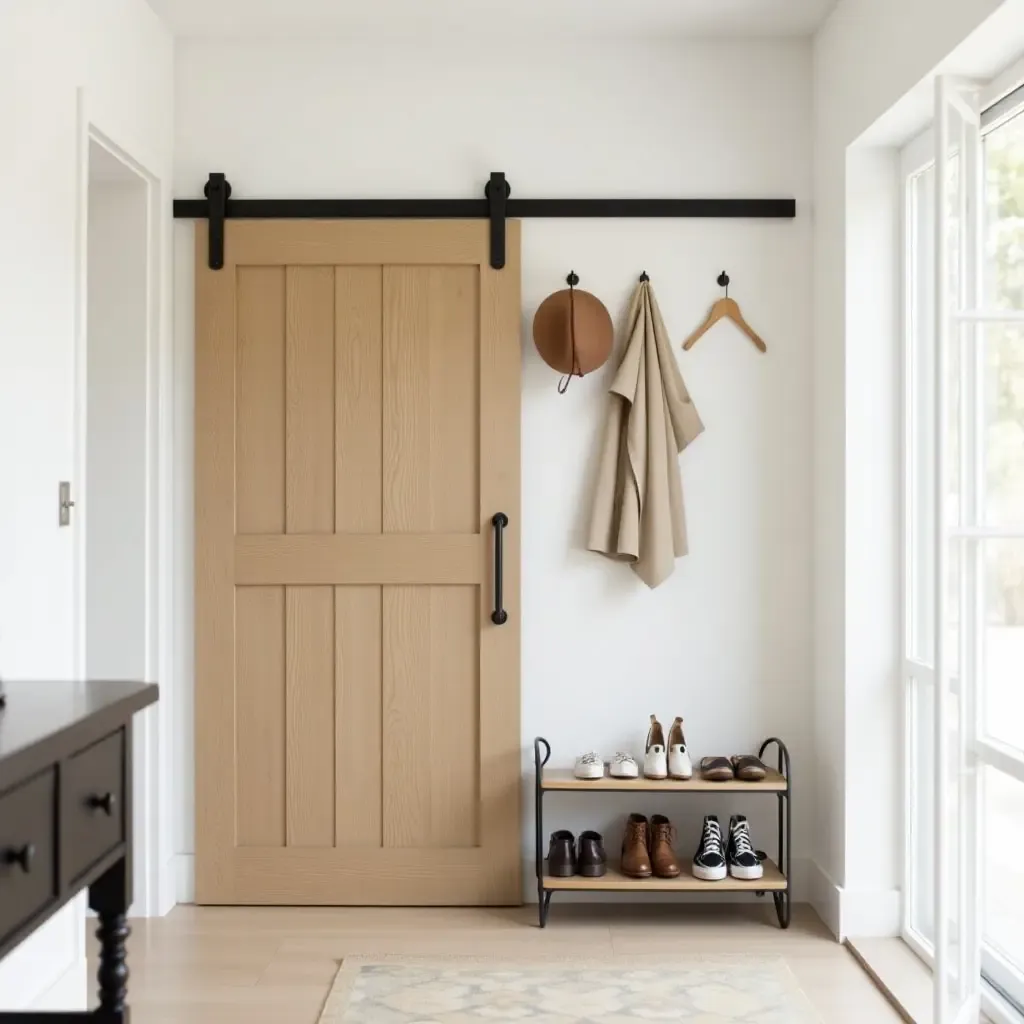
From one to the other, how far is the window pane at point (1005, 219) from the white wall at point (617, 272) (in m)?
0.95

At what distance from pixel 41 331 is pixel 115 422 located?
0.85 m

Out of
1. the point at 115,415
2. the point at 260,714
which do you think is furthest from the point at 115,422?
the point at 260,714

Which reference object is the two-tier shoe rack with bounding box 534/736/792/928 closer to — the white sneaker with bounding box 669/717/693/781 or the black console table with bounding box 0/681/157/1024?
the white sneaker with bounding box 669/717/693/781

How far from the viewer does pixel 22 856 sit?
1.37 meters

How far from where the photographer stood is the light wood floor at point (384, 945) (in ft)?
9.25

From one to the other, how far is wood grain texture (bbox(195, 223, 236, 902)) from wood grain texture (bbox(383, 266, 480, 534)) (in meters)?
0.48

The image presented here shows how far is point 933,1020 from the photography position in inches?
101

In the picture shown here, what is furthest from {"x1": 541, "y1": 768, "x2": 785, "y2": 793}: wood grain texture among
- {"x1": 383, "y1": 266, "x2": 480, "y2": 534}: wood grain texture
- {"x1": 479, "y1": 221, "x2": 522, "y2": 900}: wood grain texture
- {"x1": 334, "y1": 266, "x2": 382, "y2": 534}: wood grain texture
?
{"x1": 334, "y1": 266, "x2": 382, "y2": 534}: wood grain texture

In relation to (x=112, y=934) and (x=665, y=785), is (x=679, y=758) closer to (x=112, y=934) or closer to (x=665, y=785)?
(x=665, y=785)

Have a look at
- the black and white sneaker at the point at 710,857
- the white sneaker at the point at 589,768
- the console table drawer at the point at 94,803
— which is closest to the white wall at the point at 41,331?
the console table drawer at the point at 94,803

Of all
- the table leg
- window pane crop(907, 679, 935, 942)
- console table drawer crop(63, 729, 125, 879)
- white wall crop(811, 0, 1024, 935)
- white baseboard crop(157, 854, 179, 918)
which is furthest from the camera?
white baseboard crop(157, 854, 179, 918)

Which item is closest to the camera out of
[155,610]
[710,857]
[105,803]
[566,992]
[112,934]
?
[105,803]

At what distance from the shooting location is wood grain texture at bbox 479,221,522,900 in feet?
11.6

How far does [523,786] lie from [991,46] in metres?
2.31
